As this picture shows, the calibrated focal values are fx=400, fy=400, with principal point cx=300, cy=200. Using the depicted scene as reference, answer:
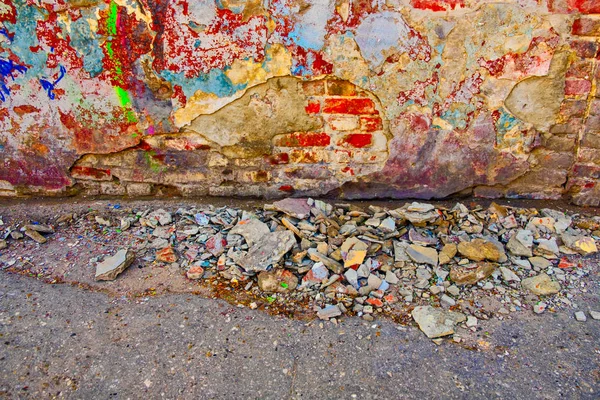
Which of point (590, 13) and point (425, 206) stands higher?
point (590, 13)

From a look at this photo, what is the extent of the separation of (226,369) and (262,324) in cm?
26

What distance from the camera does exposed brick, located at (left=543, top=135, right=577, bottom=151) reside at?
2.34 meters

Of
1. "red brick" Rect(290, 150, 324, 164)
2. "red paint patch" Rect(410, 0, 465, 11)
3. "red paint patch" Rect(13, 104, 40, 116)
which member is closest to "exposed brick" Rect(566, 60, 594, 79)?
"red paint patch" Rect(410, 0, 465, 11)

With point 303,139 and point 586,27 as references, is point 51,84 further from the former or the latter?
point 586,27

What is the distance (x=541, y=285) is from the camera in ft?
6.36

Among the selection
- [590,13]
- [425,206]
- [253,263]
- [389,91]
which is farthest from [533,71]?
[253,263]

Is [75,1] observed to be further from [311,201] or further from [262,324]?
[262,324]

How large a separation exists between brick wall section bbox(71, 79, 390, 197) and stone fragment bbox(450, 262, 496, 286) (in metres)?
0.78

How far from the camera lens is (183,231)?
7.56ft

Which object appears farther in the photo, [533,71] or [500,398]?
[533,71]

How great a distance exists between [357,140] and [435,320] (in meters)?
1.10

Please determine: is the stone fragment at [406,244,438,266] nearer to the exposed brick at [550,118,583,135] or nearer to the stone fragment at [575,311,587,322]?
the stone fragment at [575,311,587,322]

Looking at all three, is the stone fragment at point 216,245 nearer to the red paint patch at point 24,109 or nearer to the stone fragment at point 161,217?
the stone fragment at point 161,217

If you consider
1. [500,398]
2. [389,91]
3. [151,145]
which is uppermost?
[389,91]
